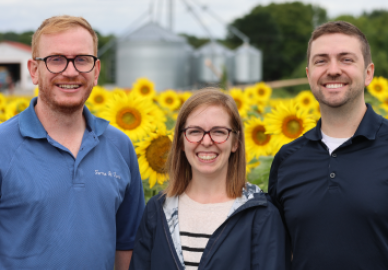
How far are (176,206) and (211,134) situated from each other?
1.56 ft

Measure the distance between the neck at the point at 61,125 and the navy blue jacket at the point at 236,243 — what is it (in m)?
0.64

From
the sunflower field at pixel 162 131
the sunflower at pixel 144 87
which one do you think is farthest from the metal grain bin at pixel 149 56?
the sunflower field at pixel 162 131

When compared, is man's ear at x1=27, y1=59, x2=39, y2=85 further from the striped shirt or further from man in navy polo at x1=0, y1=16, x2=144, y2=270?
the striped shirt

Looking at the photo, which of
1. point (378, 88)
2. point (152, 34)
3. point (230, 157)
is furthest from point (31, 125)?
point (152, 34)

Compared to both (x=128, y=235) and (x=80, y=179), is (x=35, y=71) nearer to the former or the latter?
(x=80, y=179)

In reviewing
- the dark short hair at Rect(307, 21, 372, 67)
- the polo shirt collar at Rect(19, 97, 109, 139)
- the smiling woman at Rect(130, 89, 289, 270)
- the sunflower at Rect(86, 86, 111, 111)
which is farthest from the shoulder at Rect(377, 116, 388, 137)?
the sunflower at Rect(86, 86, 111, 111)

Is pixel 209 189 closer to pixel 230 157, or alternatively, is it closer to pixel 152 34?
pixel 230 157

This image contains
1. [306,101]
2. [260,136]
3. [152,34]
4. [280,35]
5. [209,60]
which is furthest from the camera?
[280,35]

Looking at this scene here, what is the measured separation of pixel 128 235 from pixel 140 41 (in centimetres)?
1781

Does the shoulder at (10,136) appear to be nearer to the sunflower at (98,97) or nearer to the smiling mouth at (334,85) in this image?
the smiling mouth at (334,85)

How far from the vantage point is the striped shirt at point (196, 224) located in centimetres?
264

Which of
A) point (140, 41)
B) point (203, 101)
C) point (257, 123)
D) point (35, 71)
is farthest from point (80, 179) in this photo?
point (140, 41)

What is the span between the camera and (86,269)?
103 inches

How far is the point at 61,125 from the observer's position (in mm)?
2756
